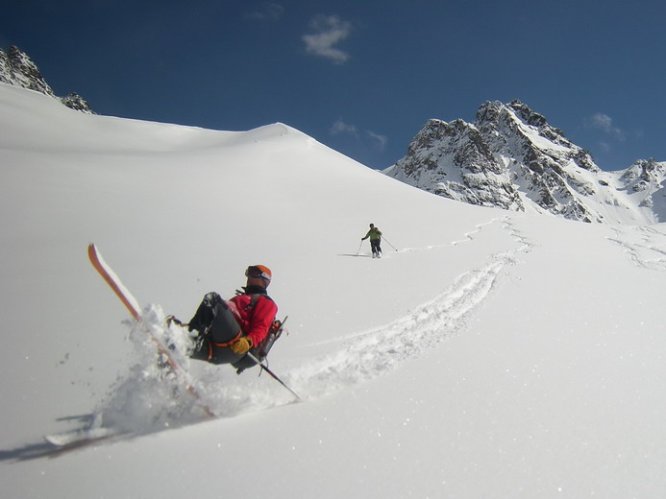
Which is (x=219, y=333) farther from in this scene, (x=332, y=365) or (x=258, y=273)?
(x=332, y=365)

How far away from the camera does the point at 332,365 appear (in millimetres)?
5320

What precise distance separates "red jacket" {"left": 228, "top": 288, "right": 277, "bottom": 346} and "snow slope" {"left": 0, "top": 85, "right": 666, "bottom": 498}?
0.63m

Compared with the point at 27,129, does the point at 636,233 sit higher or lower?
higher

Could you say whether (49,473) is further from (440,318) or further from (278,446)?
(440,318)

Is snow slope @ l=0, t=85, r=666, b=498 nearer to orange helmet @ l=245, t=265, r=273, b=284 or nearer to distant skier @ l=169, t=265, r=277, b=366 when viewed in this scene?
distant skier @ l=169, t=265, r=277, b=366

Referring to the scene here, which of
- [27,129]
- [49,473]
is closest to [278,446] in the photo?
[49,473]

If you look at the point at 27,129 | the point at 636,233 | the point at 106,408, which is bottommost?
the point at 106,408

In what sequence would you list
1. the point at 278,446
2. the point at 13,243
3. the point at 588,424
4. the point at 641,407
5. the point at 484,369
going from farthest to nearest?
the point at 13,243 < the point at 484,369 < the point at 641,407 < the point at 588,424 < the point at 278,446

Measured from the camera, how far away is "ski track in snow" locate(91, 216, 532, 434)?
3621mm

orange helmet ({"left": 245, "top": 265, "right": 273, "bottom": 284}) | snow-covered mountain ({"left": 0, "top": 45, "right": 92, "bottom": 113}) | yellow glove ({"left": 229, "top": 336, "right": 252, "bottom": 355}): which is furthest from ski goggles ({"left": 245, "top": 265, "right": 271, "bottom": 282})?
snow-covered mountain ({"left": 0, "top": 45, "right": 92, "bottom": 113})

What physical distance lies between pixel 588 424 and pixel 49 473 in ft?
15.1

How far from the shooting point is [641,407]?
4289 millimetres

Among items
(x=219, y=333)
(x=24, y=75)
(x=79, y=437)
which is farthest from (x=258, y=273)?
(x=24, y=75)

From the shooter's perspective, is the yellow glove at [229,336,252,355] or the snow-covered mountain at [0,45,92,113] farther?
the snow-covered mountain at [0,45,92,113]
